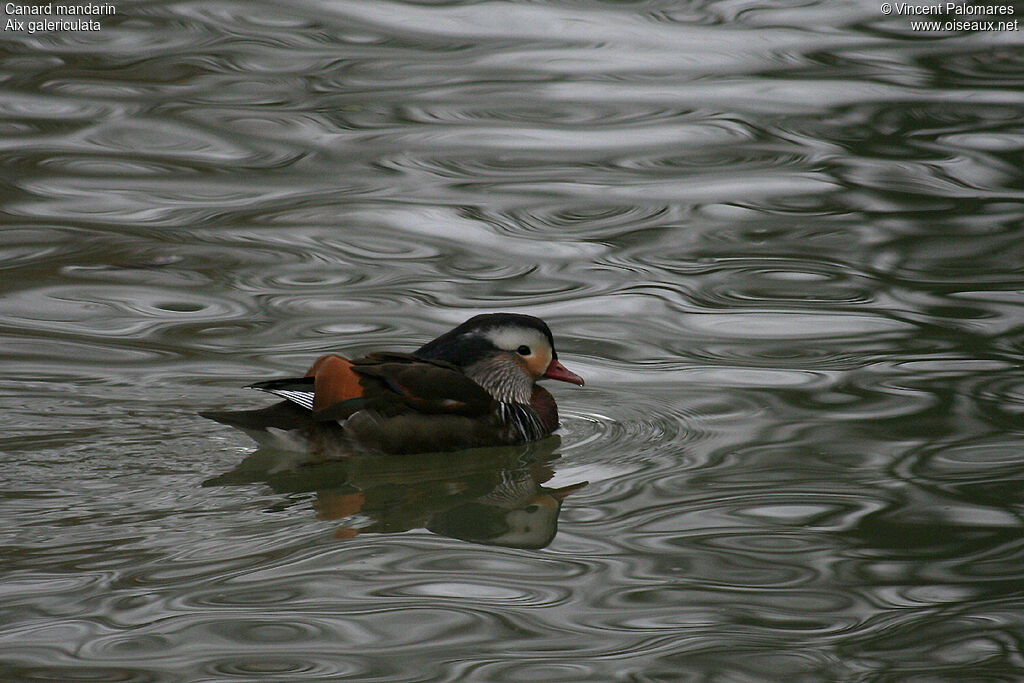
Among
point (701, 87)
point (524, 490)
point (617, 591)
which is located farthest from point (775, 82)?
point (617, 591)

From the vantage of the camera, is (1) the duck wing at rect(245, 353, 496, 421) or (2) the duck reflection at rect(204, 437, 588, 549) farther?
(1) the duck wing at rect(245, 353, 496, 421)

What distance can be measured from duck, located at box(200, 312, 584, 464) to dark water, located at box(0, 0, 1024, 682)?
0.12 metres

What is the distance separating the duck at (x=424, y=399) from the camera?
20.0ft

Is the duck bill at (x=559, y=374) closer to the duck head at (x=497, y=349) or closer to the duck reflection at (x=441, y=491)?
the duck head at (x=497, y=349)

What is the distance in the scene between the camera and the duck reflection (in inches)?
215

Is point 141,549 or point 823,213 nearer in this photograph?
point 141,549

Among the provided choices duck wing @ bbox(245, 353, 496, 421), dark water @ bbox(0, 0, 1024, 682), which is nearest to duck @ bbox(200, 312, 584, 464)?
duck wing @ bbox(245, 353, 496, 421)

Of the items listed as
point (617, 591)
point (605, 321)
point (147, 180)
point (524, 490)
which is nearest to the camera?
point (617, 591)

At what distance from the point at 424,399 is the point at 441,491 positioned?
1.69 feet

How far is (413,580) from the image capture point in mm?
4902

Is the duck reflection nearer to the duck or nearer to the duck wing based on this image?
the duck

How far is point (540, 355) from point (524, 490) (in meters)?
0.89

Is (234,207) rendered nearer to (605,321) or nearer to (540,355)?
(605,321)

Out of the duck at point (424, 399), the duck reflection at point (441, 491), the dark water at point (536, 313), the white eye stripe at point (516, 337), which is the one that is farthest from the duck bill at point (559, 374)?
the duck reflection at point (441, 491)
